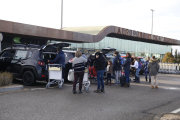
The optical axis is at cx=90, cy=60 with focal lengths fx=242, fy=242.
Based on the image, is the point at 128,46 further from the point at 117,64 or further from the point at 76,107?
the point at 76,107

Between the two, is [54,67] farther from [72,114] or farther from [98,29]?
[98,29]

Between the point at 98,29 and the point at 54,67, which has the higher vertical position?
the point at 98,29

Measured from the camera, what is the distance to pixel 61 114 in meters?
6.41

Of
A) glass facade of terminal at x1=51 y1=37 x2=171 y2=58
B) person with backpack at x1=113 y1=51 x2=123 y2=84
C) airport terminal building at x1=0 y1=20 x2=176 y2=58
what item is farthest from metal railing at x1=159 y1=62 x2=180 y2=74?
person with backpack at x1=113 y1=51 x2=123 y2=84

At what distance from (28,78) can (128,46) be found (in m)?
36.4

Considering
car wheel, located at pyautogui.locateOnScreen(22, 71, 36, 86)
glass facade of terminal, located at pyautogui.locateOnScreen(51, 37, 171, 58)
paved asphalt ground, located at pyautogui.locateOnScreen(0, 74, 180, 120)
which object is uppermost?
glass facade of terminal, located at pyautogui.locateOnScreen(51, 37, 171, 58)

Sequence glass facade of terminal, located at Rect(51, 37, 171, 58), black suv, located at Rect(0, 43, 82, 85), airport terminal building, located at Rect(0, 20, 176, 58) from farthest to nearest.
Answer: glass facade of terminal, located at Rect(51, 37, 171, 58) < airport terminal building, located at Rect(0, 20, 176, 58) < black suv, located at Rect(0, 43, 82, 85)

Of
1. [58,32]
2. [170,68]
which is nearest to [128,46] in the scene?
[170,68]

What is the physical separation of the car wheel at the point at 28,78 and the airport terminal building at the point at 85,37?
1004cm

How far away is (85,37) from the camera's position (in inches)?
1164

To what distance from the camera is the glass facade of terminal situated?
35378mm

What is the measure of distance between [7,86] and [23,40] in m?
16.1

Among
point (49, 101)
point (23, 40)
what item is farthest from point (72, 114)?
point (23, 40)

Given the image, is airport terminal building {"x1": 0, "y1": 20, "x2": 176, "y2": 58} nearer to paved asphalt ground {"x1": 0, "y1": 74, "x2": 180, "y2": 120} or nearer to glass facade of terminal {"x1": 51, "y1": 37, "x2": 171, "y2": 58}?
glass facade of terminal {"x1": 51, "y1": 37, "x2": 171, "y2": 58}
